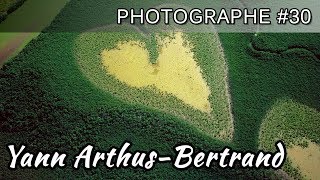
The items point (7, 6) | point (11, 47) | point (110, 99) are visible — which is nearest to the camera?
point (110, 99)

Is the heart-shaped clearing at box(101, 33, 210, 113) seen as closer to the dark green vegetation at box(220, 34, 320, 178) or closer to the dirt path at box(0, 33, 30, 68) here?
the dark green vegetation at box(220, 34, 320, 178)

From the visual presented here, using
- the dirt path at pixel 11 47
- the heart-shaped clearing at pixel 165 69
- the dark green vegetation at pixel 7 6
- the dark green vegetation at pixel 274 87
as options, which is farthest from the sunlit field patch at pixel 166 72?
the dark green vegetation at pixel 7 6


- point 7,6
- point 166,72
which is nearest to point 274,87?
point 166,72

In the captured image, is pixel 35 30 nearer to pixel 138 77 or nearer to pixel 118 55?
pixel 118 55

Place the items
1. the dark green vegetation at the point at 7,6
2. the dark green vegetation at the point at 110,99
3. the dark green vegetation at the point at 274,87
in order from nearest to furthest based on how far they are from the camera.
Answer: the dark green vegetation at the point at 110,99, the dark green vegetation at the point at 274,87, the dark green vegetation at the point at 7,6

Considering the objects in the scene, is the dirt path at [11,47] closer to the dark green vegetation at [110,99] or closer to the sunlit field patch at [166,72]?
the dark green vegetation at [110,99]

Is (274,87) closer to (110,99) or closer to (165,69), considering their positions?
(165,69)
